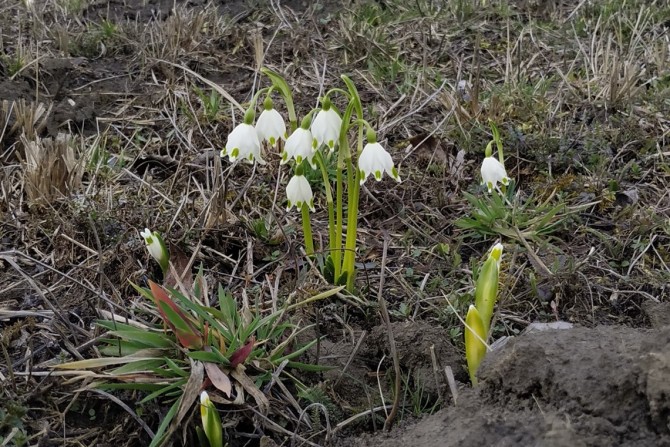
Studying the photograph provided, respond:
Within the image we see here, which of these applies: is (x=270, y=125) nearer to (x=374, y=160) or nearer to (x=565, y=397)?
(x=374, y=160)

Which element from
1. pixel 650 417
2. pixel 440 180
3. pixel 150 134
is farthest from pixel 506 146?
pixel 650 417

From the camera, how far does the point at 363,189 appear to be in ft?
9.60

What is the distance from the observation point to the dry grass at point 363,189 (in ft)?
7.64

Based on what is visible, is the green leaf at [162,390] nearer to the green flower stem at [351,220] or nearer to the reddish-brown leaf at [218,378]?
the reddish-brown leaf at [218,378]

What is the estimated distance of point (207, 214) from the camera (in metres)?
2.66

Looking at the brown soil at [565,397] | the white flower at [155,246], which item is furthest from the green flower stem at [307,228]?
the brown soil at [565,397]

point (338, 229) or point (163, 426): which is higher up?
point (338, 229)

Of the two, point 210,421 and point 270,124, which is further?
point 270,124

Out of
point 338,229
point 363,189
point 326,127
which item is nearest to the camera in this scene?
point 326,127

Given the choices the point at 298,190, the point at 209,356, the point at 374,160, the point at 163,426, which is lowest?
the point at 163,426

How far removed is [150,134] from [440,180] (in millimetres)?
1406

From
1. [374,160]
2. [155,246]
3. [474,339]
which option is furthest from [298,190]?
[474,339]

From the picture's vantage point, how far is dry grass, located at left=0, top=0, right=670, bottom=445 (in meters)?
2.33

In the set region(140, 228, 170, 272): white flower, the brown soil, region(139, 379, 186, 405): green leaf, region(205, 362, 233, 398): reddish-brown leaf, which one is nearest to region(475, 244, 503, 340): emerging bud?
the brown soil
